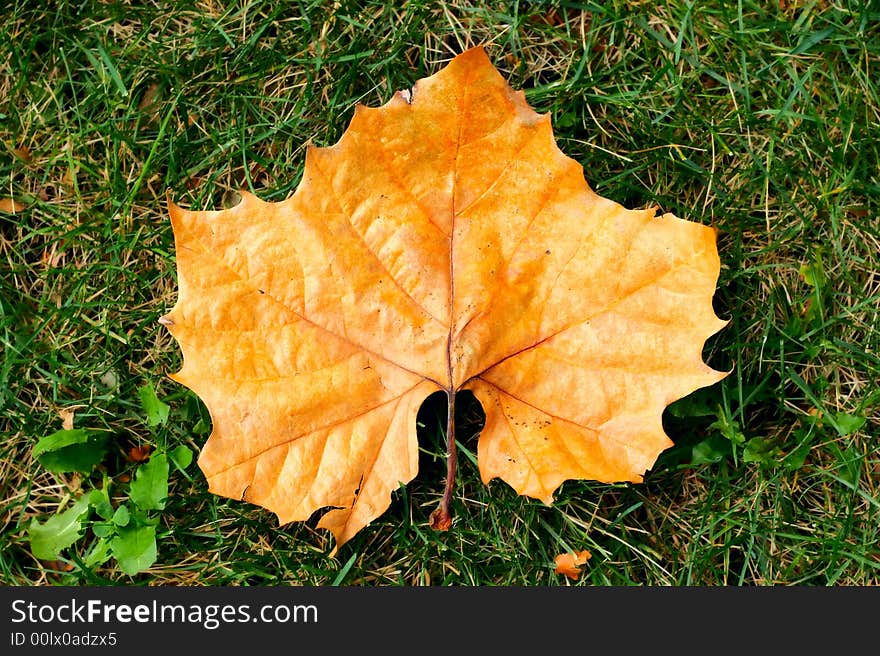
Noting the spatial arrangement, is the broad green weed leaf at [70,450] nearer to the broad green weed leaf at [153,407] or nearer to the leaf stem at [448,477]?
the broad green weed leaf at [153,407]

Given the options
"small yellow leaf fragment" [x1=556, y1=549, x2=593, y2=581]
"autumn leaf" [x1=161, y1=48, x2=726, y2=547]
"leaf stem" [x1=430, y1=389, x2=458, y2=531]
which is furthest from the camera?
"small yellow leaf fragment" [x1=556, y1=549, x2=593, y2=581]

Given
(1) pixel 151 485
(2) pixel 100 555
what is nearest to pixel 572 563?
(1) pixel 151 485

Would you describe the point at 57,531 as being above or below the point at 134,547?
above

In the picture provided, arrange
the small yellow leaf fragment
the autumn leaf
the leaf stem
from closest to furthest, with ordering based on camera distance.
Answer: the autumn leaf
the leaf stem
the small yellow leaf fragment

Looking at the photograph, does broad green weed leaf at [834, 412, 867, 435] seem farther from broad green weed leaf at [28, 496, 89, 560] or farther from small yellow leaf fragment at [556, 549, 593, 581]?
broad green weed leaf at [28, 496, 89, 560]

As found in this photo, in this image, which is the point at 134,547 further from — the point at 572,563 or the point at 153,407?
the point at 572,563

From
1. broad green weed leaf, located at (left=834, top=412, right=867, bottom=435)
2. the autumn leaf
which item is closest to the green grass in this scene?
broad green weed leaf, located at (left=834, top=412, right=867, bottom=435)

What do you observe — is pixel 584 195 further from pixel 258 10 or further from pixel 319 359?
pixel 258 10

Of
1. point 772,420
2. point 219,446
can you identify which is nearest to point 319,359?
point 219,446
